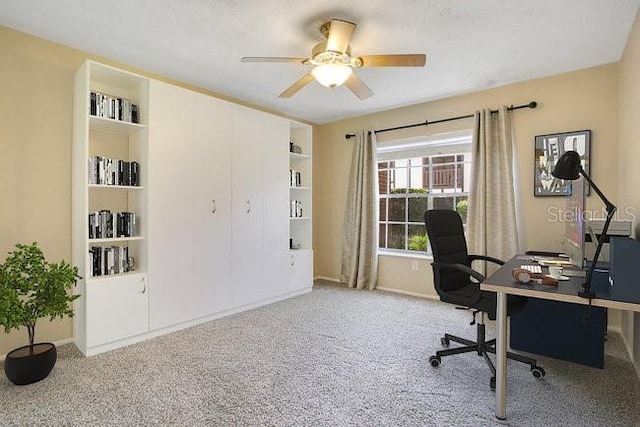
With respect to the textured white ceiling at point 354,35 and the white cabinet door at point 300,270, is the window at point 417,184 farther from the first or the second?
the white cabinet door at point 300,270

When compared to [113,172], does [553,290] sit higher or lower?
lower

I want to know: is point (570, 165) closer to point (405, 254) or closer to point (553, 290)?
point (553, 290)

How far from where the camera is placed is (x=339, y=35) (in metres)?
2.16

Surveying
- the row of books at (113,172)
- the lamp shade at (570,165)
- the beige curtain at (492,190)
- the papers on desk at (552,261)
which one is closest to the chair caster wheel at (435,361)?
the papers on desk at (552,261)

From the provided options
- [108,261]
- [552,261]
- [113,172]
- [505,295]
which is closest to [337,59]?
[505,295]

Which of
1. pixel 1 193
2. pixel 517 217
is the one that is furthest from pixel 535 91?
pixel 1 193

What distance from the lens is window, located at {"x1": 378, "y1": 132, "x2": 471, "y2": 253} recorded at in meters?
4.22

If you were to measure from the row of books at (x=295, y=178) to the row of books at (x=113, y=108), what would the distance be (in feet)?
6.39

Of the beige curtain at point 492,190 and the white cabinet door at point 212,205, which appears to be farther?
the beige curtain at point 492,190

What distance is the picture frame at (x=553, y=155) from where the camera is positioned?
3.20 meters

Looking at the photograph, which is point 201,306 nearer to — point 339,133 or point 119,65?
point 119,65

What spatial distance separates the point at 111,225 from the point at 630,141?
4172 mm

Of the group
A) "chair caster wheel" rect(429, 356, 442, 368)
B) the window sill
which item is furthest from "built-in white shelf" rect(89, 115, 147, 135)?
the window sill

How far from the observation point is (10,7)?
7.49 feet
